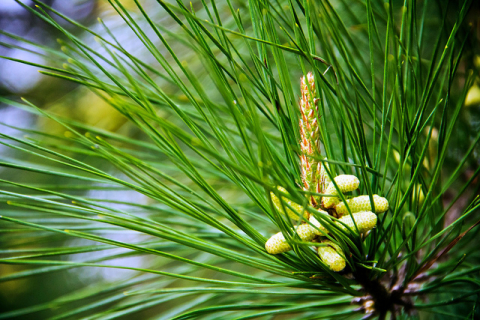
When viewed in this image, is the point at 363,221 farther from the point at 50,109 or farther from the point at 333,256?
the point at 50,109

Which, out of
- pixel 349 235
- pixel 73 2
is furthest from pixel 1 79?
pixel 349 235

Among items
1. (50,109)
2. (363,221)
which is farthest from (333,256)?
(50,109)

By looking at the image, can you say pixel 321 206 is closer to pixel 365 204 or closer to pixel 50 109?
pixel 365 204

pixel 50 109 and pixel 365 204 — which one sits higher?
pixel 50 109

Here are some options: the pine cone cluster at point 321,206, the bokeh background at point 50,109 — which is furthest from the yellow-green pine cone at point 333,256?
the bokeh background at point 50,109

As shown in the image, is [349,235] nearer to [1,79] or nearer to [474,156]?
[474,156]

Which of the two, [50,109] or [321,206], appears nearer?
[321,206]

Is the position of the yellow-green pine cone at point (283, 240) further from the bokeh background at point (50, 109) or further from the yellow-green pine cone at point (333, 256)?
the bokeh background at point (50, 109)
